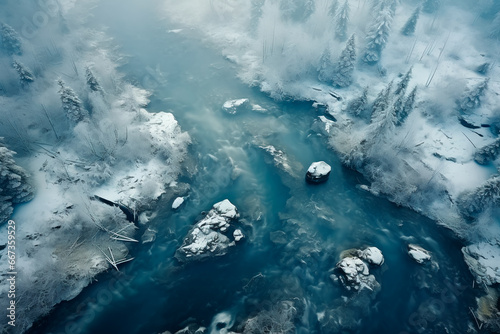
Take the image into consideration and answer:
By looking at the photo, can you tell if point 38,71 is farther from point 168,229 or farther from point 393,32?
point 393,32

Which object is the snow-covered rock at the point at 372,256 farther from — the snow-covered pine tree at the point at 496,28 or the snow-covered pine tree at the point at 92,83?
the snow-covered pine tree at the point at 496,28

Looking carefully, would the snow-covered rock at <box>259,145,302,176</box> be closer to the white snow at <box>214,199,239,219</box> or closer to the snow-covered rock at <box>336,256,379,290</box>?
the white snow at <box>214,199,239,219</box>

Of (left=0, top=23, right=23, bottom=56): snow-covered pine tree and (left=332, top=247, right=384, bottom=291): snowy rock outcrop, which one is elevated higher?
(left=0, top=23, right=23, bottom=56): snow-covered pine tree

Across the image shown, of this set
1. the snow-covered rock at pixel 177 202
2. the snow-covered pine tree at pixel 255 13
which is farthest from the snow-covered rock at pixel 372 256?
the snow-covered pine tree at pixel 255 13

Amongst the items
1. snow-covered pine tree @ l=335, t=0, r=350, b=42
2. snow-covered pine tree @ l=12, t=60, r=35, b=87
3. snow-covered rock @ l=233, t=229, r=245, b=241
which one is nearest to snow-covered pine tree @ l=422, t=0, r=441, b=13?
snow-covered pine tree @ l=335, t=0, r=350, b=42

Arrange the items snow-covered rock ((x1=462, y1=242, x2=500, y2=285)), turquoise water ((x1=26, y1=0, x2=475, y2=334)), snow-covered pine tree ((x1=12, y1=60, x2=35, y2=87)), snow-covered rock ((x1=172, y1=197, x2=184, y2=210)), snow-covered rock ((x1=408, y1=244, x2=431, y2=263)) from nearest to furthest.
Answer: turquoise water ((x1=26, y1=0, x2=475, y2=334)) → snow-covered rock ((x1=462, y1=242, x2=500, y2=285)) → snow-covered rock ((x1=408, y1=244, x2=431, y2=263)) → snow-covered rock ((x1=172, y1=197, x2=184, y2=210)) → snow-covered pine tree ((x1=12, y1=60, x2=35, y2=87))

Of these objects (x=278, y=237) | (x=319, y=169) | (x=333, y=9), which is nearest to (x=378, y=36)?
(x=333, y=9)

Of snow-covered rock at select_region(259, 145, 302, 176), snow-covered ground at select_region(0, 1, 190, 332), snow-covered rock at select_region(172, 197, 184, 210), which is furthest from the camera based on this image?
snow-covered rock at select_region(259, 145, 302, 176)
